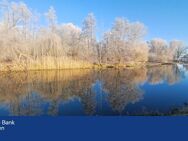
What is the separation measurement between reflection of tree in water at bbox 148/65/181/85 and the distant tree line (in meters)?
0.35

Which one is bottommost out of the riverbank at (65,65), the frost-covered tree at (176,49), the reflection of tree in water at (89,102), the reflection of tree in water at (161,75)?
the reflection of tree in water at (89,102)

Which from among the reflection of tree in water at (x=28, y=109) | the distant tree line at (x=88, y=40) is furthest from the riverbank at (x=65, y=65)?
the reflection of tree in water at (x=28, y=109)

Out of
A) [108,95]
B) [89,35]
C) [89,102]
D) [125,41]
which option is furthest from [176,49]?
[108,95]

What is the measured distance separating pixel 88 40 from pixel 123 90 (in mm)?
1112

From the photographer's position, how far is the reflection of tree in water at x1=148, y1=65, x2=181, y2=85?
3.05m

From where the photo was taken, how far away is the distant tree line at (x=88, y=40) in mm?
2209

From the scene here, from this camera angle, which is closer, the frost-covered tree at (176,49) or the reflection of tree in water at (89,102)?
the frost-covered tree at (176,49)

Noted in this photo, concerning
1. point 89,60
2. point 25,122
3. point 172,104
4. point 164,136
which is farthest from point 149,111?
point 25,122

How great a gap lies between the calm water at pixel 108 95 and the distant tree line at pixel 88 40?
227mm

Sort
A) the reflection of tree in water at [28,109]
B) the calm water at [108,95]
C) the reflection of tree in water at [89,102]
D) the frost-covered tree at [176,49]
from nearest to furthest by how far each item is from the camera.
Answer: the frost-covered tree at [176,49]
the reflection of tree in water at [89,102]
the calm water at [108,95]
the reflection of tree in water at [28,109]

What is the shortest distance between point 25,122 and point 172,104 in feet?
5.02

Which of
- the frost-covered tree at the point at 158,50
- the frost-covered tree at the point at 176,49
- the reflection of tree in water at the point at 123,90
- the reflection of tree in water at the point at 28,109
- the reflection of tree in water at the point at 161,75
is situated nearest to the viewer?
the frost-covered tree at the point at 176,49

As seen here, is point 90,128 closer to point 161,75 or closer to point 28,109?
point 28,109

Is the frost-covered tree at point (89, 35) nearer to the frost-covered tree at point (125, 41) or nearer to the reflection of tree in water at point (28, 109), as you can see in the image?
the frost-covered tree at point (125, 41)
